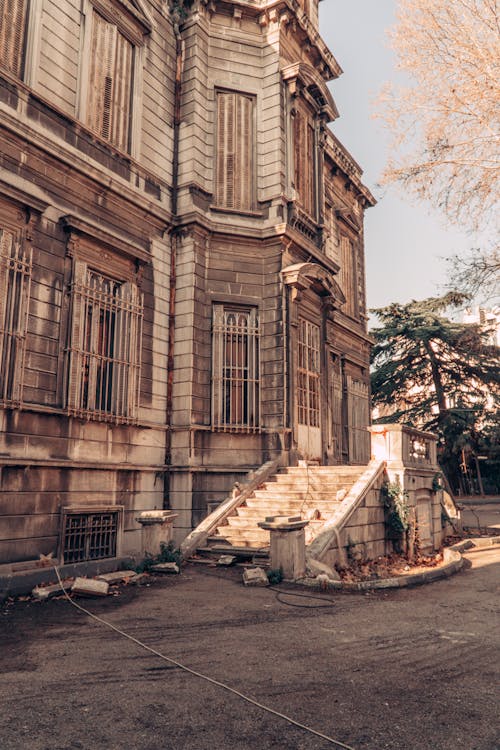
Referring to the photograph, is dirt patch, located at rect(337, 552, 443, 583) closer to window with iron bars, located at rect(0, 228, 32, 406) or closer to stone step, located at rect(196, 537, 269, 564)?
stone step, located at rect(196, 537, 269, 564)

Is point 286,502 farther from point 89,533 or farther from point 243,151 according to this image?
point 243,151

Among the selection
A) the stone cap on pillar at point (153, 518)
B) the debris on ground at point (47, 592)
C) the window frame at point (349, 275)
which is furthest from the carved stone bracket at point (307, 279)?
the debris on ground at point (47, 592)

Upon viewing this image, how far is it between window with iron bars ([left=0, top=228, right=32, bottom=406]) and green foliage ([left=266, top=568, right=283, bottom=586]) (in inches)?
187

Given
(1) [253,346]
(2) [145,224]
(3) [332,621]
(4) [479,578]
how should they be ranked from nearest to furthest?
1. (3) [332,621]
2. (4) [479,578]
3. (2) [145,224]
4. (1) [253,346]

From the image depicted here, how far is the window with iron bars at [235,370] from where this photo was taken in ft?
43.8

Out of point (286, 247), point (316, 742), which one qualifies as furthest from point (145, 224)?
point (316, 742)

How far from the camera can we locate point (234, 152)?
48.1ft

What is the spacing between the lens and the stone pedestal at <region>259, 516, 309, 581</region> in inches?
355

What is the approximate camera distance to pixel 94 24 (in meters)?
12.0

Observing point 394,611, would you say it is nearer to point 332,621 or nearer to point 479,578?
point 332,621

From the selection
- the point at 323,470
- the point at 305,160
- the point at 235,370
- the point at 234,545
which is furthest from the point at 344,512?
the point at 305,160

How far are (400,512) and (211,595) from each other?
16.4ft

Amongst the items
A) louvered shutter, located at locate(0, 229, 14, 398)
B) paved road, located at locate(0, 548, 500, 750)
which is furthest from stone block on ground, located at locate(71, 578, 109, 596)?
louvered shutter, located at locate(0, 229, 14, 398)

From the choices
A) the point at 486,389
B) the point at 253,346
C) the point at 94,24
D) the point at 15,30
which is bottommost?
the point at 253,346
